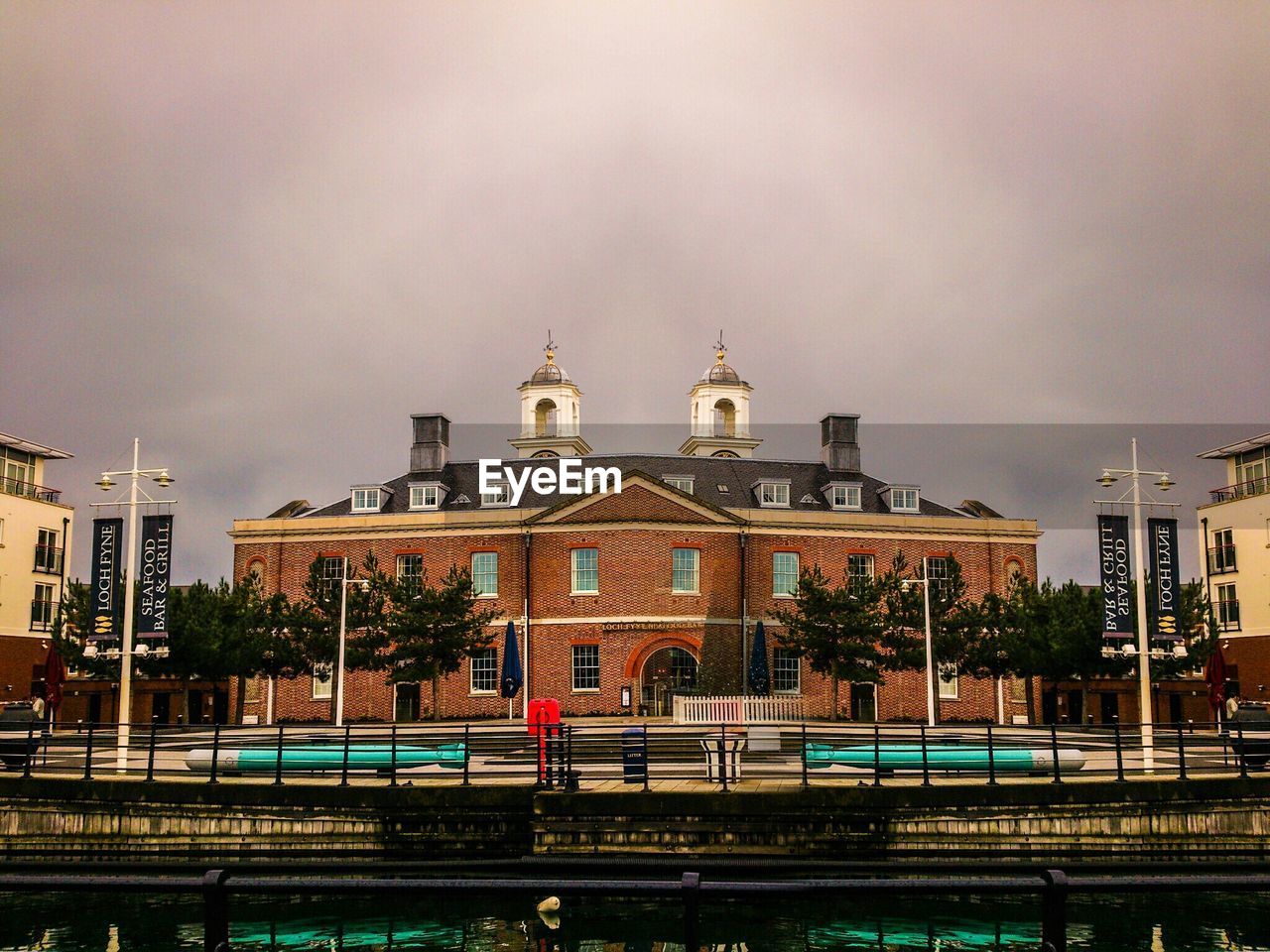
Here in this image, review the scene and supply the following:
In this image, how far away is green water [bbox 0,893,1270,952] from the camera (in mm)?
16109

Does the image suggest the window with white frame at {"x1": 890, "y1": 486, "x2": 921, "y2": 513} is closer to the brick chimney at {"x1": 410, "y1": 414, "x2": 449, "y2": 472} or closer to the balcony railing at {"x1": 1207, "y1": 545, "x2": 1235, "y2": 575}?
the balcony railing at {"x1": 1207, "y1": 545, "x2": 1235, "y2": 575}

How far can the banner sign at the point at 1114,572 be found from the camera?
29.4m

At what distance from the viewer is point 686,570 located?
51688mm

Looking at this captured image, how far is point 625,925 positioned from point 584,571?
112 ft

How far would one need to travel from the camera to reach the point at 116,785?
2323cm

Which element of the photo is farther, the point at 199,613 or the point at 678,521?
the point at 678,521

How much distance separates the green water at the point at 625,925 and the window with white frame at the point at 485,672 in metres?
32.2

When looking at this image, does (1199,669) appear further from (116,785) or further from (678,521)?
(116,785)

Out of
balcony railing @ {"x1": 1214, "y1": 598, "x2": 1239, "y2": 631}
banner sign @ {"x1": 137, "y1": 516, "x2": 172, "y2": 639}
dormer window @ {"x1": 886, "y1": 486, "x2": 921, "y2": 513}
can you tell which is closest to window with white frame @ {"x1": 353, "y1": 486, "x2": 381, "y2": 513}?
banner sign @ {"x1": 137, "y1": 516, "x2": 172, "y2": 639}

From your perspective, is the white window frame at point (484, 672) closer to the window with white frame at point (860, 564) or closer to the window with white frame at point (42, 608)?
the window with white frame at point (860, 564)

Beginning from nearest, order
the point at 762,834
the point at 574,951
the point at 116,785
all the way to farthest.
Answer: the point at 574,951, the point at 762,834, the point at 116,785

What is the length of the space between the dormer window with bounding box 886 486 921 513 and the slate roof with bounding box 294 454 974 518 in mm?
489

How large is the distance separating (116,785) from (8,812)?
7.64 ft

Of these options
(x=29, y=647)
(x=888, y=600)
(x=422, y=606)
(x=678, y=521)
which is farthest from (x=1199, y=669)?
(x=29, y=647)
